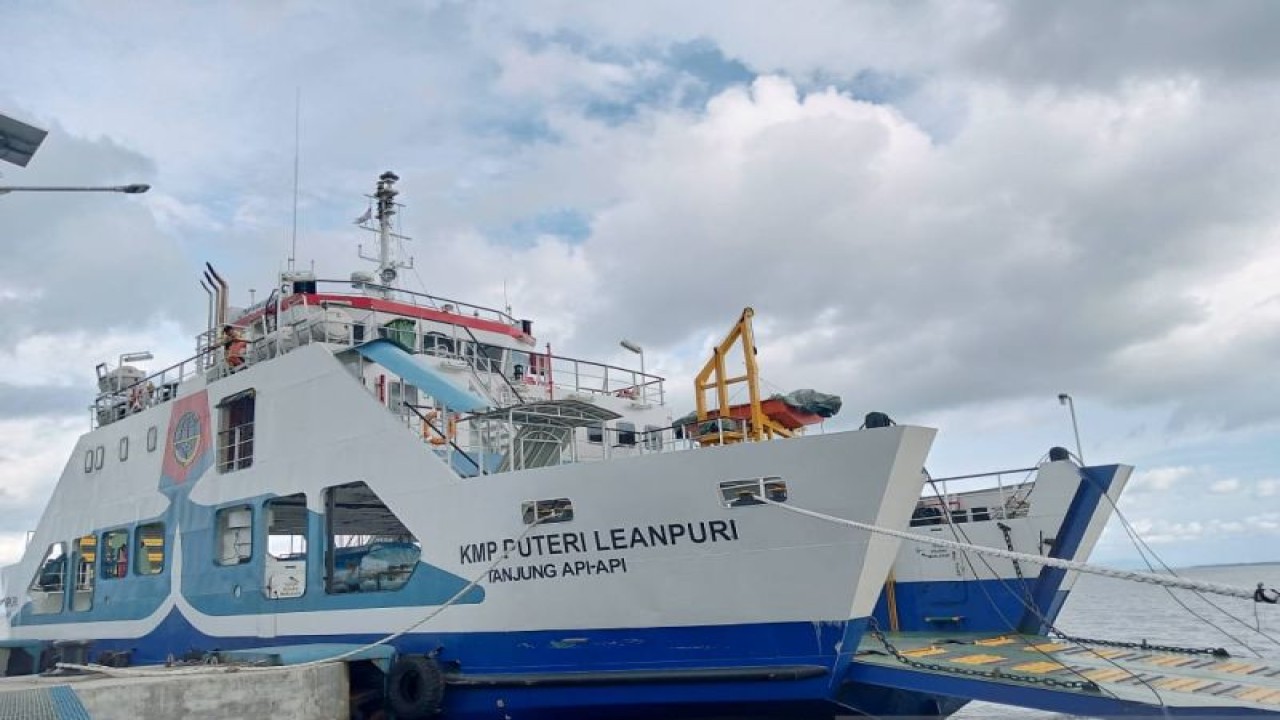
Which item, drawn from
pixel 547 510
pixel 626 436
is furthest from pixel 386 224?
pixel 547 510

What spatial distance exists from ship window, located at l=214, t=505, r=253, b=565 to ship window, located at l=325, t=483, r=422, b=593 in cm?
134

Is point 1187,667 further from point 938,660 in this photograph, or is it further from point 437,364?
point 437,364

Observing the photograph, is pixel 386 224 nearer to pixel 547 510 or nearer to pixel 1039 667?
pixel 547 510

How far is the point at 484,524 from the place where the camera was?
11.0m

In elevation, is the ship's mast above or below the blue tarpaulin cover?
above

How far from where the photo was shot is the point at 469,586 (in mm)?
10992

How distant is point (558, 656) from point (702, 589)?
1.87 meters

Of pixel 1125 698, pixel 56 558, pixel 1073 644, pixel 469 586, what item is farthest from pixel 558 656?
pixel 56 558

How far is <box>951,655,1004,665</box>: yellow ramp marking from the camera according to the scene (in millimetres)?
10523

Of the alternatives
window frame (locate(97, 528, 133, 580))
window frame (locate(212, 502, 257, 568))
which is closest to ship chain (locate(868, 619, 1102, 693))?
window frame (locate(212, 502, 257, 568))

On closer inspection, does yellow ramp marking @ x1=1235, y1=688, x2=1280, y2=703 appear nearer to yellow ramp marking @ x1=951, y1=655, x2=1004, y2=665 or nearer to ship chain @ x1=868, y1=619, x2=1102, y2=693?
ship chain @ x1=868, y1=619, x2=1102, y2=693

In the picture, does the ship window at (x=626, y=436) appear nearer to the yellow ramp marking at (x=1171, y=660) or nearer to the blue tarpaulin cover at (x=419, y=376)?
the blue tarpaulin cover at (x=419, y=376)

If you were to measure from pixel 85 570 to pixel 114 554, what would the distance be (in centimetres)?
182

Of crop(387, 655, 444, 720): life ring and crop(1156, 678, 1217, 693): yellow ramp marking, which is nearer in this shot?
crop(1156, 678, 1217, 693): yellow ramp marking
